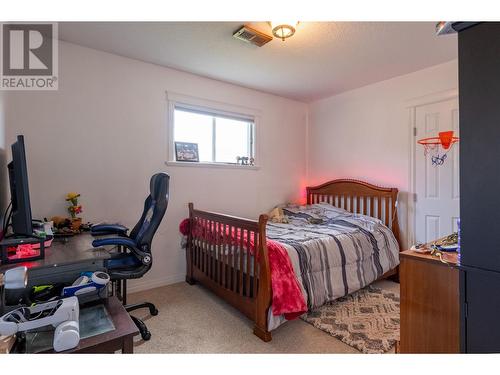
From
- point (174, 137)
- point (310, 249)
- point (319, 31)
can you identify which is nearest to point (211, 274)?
point (310, 249)

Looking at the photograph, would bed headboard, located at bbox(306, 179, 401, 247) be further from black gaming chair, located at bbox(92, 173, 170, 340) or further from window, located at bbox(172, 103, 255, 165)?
black gaming chair, located at bbox(92, 173, 170, 340)

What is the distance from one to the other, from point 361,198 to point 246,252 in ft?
6.77

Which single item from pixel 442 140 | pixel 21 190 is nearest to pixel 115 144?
pixel 21 190

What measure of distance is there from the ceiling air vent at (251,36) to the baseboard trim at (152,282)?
100 inches

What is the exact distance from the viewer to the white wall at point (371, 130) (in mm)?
3072

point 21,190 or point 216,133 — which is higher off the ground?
point 216,133

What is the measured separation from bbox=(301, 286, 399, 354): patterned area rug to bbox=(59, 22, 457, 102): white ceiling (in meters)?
2.39

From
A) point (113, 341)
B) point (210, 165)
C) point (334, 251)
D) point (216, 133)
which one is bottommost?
point (334, 251)

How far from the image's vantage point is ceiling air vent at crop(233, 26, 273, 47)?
7.02ft

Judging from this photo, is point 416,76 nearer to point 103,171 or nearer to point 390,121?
point 390,121

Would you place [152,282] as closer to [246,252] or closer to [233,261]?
[233,261]

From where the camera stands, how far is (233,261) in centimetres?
226

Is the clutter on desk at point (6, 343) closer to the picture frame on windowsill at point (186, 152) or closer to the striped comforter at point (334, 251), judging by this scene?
the striped comforter at point (334, 251)

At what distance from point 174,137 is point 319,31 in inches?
73.2
